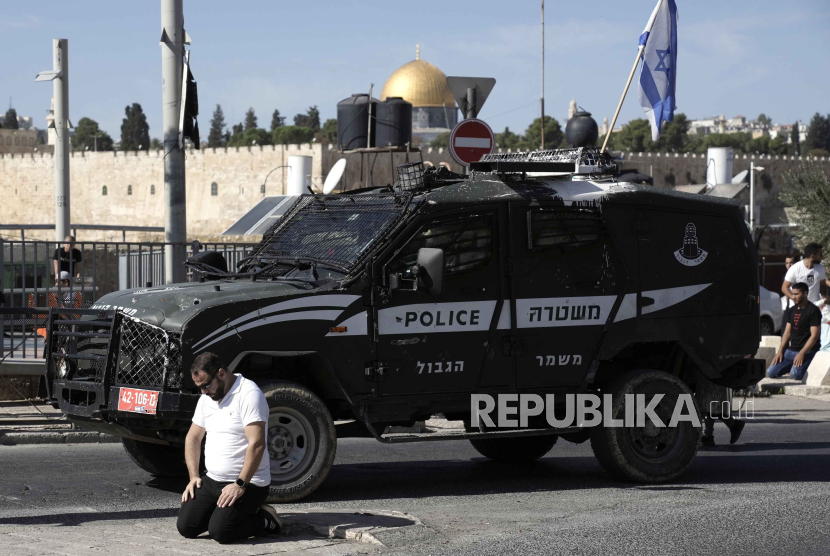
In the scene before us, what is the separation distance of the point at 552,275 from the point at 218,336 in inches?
94.6

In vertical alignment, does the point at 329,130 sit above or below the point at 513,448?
above

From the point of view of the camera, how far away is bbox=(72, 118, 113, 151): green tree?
16425 cm

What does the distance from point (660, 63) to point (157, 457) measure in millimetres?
9466

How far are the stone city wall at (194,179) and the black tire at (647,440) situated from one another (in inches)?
2931

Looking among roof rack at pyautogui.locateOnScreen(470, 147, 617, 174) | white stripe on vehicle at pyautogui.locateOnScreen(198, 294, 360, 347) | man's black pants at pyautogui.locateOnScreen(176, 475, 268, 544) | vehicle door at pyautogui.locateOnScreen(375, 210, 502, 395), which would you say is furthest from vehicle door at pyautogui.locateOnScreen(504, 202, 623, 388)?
man's black pants at pyautogui.locateOnScreen(176, 475, 268, 544)

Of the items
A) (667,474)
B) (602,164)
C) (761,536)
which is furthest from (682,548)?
(602,164)

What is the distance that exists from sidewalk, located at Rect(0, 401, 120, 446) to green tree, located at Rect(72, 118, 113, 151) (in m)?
156

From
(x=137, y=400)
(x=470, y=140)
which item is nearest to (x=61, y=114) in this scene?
(x=470, y=140)

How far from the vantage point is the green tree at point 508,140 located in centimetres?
14888

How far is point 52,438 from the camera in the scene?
10.2m

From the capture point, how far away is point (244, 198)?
94.7 metres

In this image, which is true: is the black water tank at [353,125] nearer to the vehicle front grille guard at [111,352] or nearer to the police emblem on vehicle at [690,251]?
the police emblem on vehicle at [690,251]

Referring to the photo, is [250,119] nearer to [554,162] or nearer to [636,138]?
[636,138]

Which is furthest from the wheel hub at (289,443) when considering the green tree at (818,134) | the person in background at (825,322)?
the green tree at (818,134)
